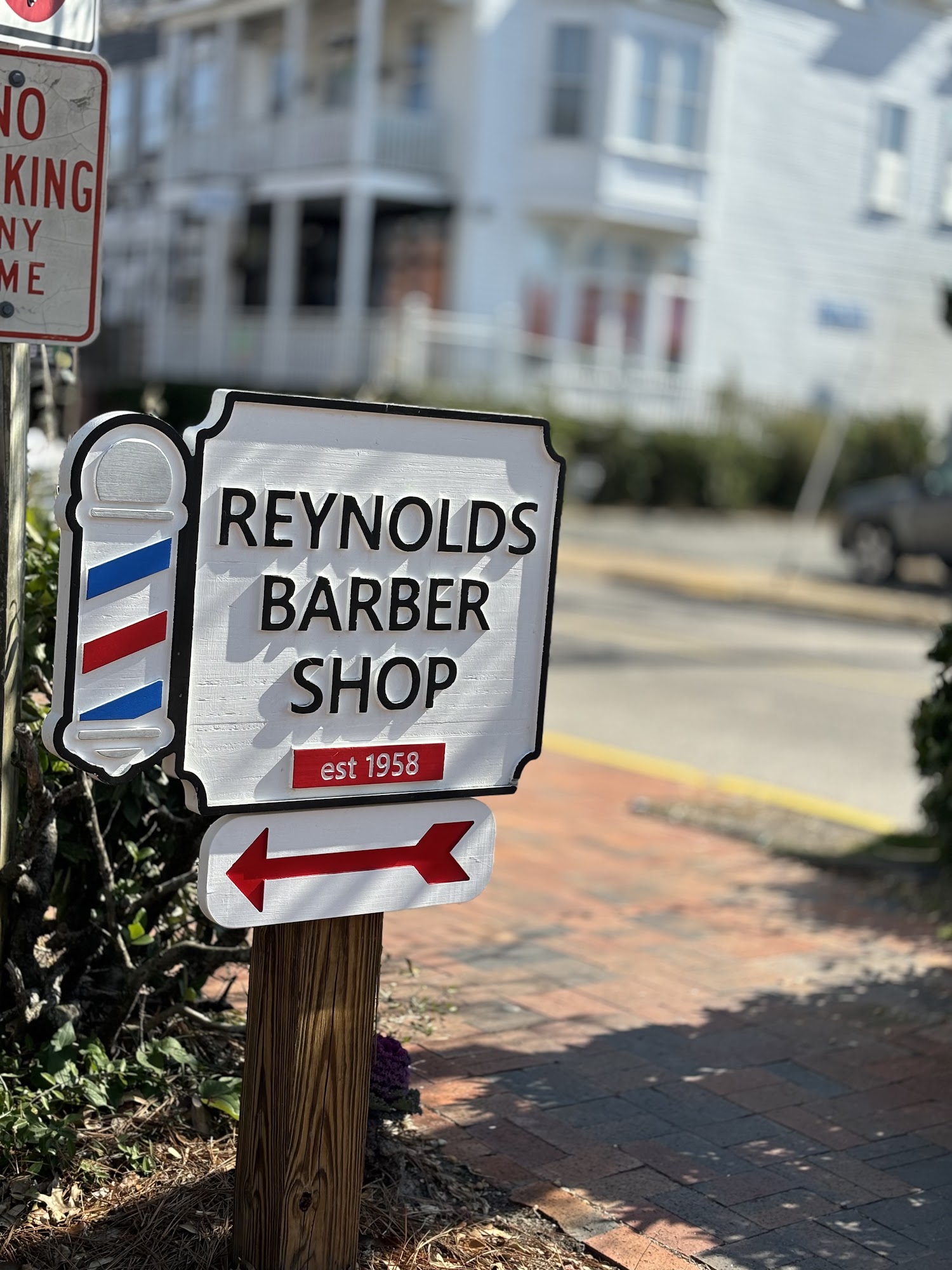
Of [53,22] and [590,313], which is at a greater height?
[590,313]

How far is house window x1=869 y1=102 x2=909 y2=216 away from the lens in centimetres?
2608

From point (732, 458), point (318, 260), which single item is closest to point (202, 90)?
point (318, 260)

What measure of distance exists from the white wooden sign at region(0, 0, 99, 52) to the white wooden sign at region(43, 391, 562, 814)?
105 centimetres

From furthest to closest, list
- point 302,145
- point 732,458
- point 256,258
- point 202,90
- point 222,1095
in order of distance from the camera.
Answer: point 256,258 < point 202,90 < point 302,145 < point 732,458 < point 222,1095

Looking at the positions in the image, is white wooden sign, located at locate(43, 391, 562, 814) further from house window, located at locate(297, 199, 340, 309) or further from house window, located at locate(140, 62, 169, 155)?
house window, located at locate(297, 199, 340, 309)

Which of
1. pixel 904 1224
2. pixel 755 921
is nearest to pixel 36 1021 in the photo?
pixel 904 1224

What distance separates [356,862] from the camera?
280cm

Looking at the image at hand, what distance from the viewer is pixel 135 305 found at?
98.9 ft

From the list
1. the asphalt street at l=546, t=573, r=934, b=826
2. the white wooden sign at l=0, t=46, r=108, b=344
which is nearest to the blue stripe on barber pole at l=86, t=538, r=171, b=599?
the white wooden sign at l=0, t=46, r=108, b=344

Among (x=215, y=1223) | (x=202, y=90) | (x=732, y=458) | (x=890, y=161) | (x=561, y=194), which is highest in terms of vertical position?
(x=202, y=90)

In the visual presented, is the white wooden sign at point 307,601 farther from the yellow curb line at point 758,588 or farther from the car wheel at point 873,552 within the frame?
the car wheel at point 873,552

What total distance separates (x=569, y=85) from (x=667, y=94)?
5.55ft

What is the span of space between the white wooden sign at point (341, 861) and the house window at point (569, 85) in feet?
78.8

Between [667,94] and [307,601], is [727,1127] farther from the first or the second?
[667,94]
